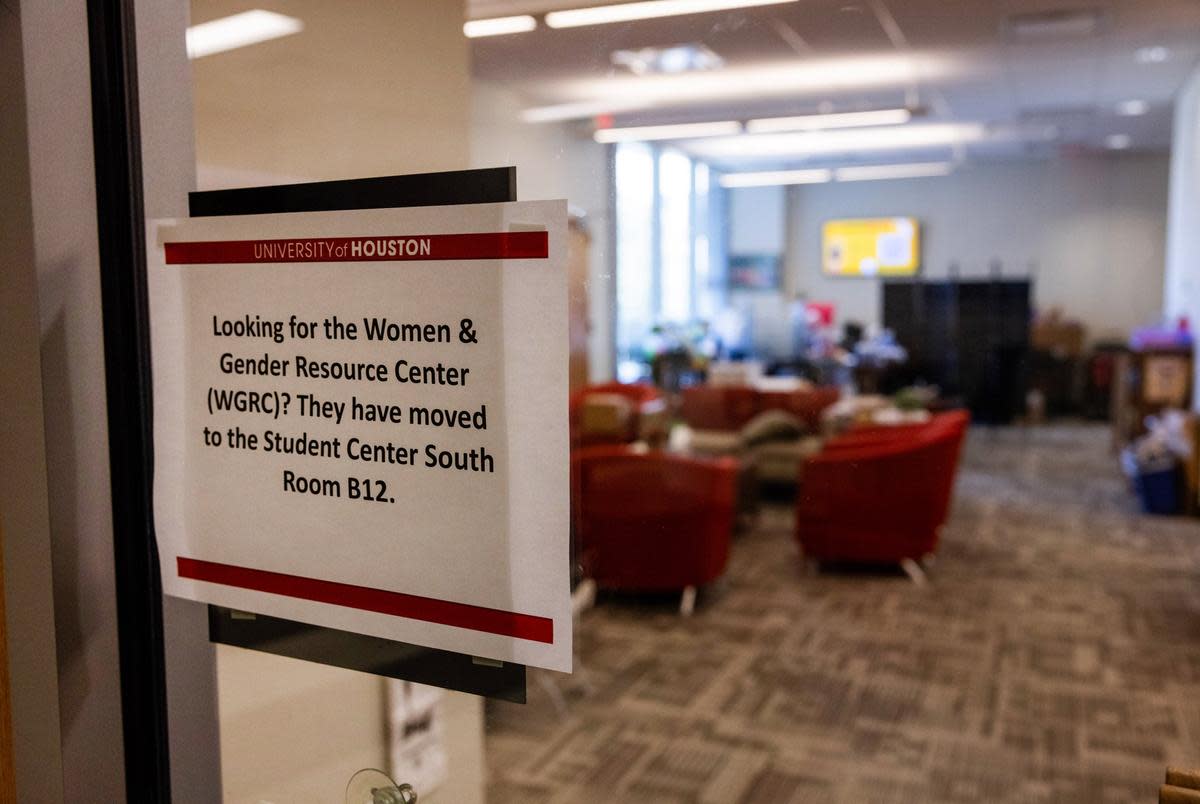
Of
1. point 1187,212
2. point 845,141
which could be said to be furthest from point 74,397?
point 1187,212

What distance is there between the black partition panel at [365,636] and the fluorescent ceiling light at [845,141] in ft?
2.60

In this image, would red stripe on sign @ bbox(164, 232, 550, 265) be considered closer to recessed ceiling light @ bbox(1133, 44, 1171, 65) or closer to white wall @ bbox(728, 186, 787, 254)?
white wall @ bbox(728, 186, 787, 254)

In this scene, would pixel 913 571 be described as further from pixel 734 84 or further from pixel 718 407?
pixel 734 84

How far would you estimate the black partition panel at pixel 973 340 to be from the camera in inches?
397

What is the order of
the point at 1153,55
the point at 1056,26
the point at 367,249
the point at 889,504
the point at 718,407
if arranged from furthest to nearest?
the point at 718,407, the point at 1153,55, the point at 889,504, the point at 1056,26, the point at 367,249

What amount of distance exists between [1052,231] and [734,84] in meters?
12.1

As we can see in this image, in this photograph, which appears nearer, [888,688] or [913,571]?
[888,688]

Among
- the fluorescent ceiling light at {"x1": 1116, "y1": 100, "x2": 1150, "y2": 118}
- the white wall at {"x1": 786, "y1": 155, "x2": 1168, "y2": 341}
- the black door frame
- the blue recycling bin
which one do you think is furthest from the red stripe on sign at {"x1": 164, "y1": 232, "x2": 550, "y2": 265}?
the white wall at {"x1": 786, "y1": 155, "x2": 1168, "y2": 341}

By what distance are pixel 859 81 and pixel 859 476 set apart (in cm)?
291

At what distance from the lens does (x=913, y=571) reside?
17.3 feet

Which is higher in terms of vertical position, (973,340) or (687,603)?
(973,340)

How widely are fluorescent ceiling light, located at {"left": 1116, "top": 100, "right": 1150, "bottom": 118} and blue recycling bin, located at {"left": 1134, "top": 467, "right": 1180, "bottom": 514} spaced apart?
263 cm

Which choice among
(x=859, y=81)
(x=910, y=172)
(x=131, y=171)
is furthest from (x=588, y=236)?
(x=910, y=172)

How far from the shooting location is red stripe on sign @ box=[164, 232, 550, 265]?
3.33 feet
